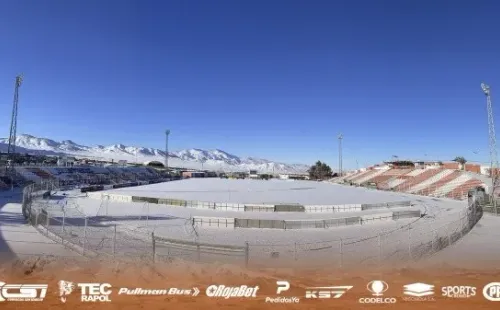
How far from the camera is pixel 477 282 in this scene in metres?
9.48

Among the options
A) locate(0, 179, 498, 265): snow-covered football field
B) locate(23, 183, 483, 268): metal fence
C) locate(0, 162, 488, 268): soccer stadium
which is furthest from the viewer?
locate(0, 179, 498, 265): snow-covered football field

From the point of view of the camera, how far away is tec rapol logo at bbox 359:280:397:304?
8438mm

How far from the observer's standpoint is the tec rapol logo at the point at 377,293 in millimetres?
8438

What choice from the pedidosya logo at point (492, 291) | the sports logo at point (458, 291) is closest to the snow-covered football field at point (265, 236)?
the sports logo at point (458, 291)

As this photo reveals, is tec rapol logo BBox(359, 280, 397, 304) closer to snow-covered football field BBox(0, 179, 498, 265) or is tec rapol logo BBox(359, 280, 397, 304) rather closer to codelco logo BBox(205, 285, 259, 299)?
codelco logo BBox(205, 285, 259, 299)

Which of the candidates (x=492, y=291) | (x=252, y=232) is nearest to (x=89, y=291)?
(x=492, y=291)

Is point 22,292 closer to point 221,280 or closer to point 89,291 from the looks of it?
point 89,291

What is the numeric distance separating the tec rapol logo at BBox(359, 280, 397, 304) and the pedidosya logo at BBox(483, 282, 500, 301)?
244 cm

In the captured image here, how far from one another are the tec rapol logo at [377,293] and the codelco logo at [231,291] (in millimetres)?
2739

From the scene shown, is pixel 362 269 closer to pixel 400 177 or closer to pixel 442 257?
pixel 442 257

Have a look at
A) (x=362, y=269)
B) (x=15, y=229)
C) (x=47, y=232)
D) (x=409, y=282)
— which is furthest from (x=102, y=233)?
(x=409, y=282)

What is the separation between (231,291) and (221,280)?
0.64 m

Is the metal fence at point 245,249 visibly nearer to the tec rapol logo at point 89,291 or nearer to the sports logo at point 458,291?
the tec rapol logo at point 89,291

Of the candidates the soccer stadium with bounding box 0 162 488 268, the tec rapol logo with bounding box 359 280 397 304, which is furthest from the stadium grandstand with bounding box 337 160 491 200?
the tec rapol logo with bounding box 359 280 397 304
